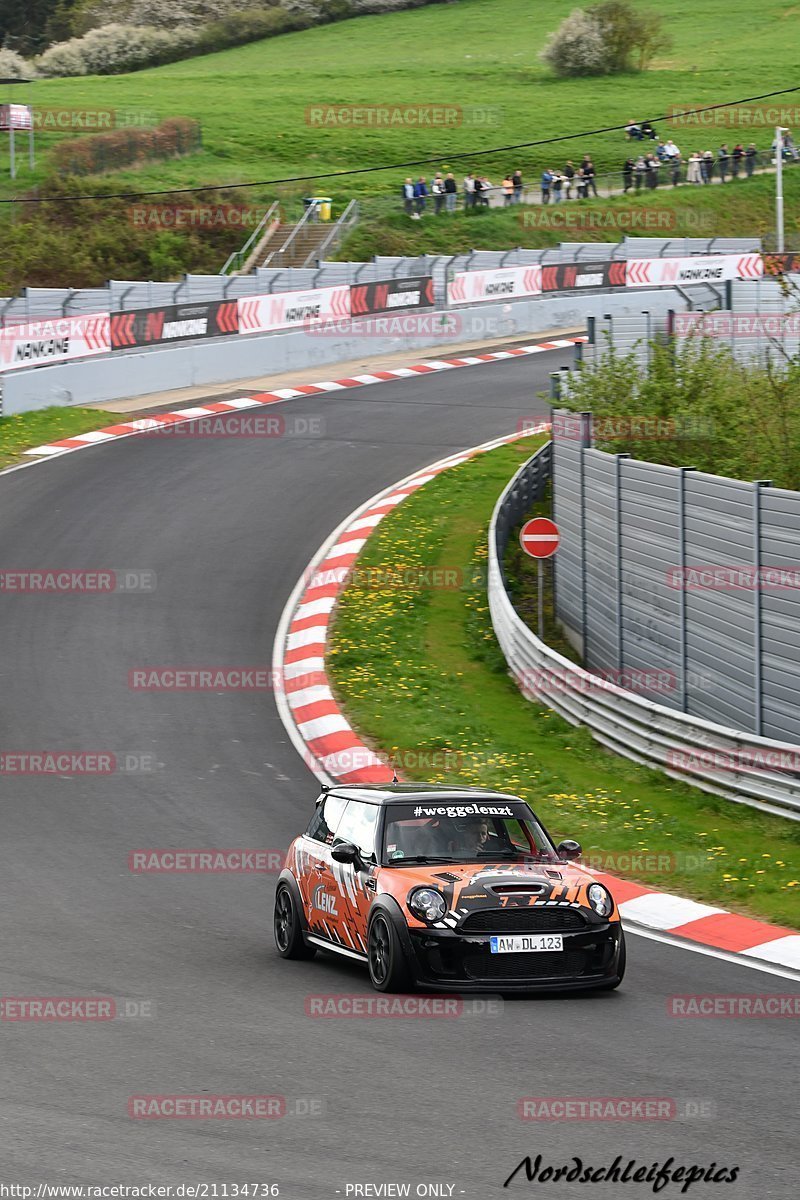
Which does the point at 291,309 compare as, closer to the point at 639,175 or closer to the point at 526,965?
the point at 639,175

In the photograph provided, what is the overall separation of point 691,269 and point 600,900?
44.9 meters

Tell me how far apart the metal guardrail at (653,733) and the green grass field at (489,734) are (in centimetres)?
16

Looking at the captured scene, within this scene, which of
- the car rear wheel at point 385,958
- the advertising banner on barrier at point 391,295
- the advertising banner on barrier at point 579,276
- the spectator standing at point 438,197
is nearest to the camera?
the car rear wheel at point 385,958

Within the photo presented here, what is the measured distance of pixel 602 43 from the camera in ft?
328

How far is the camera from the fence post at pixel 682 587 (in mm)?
16500

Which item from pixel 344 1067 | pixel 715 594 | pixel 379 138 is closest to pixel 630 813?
pixel 715 594

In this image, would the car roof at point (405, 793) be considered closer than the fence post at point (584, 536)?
Yes

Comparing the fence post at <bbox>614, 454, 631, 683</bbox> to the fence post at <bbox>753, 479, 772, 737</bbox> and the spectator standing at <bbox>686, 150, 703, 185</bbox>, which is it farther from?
the spectator standing at <bbox>686, 150, 703, 185</bbox>

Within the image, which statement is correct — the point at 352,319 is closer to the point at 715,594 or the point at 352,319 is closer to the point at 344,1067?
the point at 715,594

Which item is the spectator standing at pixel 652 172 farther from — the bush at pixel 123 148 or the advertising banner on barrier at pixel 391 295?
the advertising banner on barrier at pixel 391 295

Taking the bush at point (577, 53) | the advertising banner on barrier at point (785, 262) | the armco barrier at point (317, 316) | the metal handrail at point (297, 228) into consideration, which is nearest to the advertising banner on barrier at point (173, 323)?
the armco barrier at point (317, 316)

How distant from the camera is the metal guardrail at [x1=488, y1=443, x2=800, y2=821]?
47.2ft

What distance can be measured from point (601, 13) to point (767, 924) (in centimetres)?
9784

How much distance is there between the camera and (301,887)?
11.0 metres
